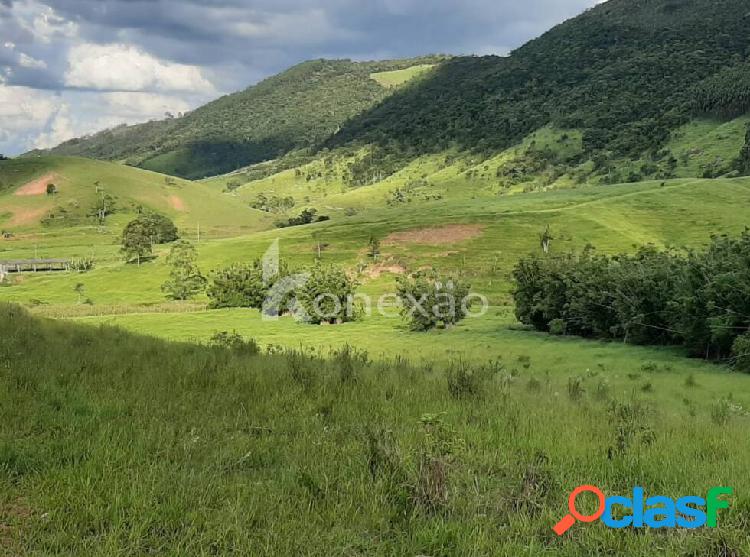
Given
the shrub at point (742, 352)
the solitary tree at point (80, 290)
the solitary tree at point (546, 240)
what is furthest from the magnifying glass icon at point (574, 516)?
the solitary tree at point (80, 290)

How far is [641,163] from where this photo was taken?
170 meters

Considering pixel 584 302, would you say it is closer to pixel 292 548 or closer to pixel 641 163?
pixel 292 548

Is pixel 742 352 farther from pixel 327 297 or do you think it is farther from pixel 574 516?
pixel 327 297

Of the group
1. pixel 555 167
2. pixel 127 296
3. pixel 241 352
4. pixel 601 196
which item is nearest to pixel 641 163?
pixel 555 167

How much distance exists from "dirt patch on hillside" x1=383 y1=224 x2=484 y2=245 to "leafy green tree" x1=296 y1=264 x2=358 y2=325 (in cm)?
4870

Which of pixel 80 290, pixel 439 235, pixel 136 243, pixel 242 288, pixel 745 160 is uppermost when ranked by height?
pixel 745 160

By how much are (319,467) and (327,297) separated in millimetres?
53852

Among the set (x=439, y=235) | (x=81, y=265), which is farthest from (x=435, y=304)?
(x=81, y=265)

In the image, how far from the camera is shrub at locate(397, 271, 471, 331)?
48.1 meters

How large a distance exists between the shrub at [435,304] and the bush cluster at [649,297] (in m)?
5.93

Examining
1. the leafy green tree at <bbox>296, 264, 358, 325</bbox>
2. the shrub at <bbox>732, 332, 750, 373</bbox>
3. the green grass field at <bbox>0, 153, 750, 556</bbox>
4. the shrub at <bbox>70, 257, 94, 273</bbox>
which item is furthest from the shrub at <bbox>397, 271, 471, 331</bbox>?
the shrub at <bbox>70, 257, 94, 273</bbox>

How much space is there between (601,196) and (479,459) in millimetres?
127717

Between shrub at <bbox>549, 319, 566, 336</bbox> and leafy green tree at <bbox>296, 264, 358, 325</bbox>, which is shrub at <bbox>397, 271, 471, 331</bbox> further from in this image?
shrub at <bbox>549, 319, 566, 336</bbox>

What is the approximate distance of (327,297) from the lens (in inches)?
2335
